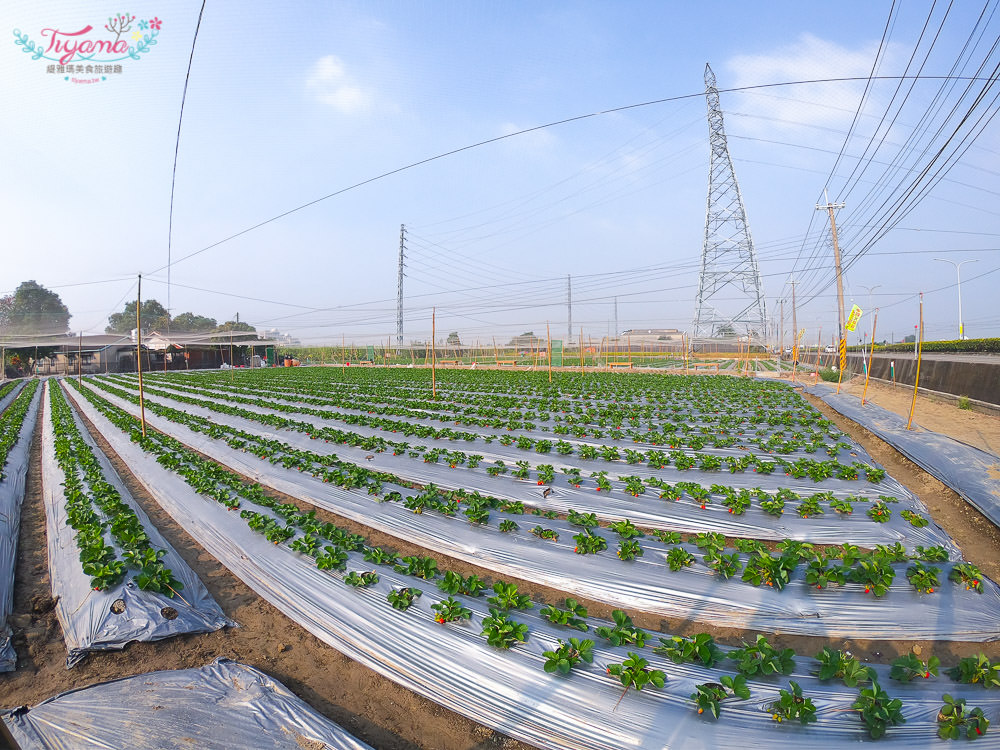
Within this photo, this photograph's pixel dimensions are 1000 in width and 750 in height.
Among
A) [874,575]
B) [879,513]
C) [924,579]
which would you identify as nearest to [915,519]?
[879,513]

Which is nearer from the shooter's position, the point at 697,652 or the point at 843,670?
the point at 843,670

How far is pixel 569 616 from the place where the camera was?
12.0 ft

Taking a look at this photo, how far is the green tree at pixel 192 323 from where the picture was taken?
295 ft

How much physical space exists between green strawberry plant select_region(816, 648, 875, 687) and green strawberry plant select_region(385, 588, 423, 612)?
3.02m

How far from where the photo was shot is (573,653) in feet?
10.6

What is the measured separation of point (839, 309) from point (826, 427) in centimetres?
2253

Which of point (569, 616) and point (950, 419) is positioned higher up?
point (950, 419)

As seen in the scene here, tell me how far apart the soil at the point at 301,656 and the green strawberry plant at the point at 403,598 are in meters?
0.51

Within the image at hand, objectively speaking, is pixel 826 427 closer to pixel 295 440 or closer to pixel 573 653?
pixel 573 653

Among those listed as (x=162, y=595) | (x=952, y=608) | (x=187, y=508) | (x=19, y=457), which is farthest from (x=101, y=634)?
(x=19, y=457)

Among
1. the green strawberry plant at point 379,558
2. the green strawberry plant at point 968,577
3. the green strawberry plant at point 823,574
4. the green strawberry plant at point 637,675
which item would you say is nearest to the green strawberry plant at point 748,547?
the green strawberry plant at point 823,574

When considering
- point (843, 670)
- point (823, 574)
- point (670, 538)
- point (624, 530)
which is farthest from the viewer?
point (624, 530)

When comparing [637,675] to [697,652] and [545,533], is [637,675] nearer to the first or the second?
[697,652]

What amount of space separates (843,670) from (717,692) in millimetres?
899
